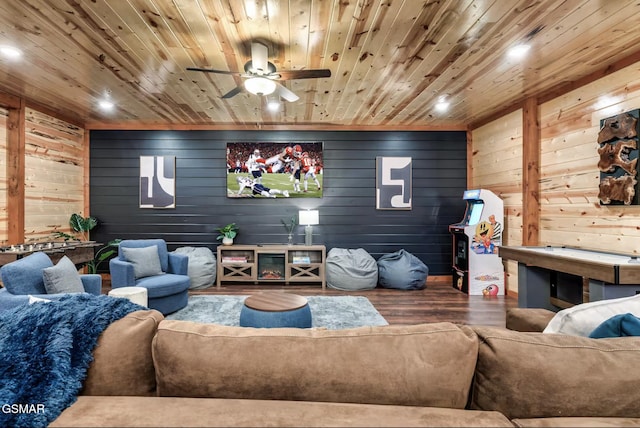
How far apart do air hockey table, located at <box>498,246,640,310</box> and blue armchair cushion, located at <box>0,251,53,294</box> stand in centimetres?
424

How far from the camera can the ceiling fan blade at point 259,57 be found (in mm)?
2760

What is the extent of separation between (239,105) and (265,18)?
7.14ft

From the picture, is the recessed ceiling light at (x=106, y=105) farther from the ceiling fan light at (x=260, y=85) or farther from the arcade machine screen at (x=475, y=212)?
the arcade machine screen at (x=475, y=212)

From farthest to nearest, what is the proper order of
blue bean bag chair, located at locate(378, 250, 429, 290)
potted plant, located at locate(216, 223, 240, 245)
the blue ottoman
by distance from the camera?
potted plant, located at locate(216, 223, 240, 245)
blue bean bag chair, located at locate(378, 250, 429, 290)
the blue ottoman

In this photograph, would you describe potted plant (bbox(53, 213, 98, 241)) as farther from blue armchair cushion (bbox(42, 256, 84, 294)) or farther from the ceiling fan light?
the ceiling fan light

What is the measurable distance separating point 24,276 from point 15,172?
2675mm

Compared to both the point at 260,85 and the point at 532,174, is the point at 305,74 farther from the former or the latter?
the point at 532,174

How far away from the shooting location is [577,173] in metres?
3.60

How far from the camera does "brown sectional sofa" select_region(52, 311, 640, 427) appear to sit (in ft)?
2.73

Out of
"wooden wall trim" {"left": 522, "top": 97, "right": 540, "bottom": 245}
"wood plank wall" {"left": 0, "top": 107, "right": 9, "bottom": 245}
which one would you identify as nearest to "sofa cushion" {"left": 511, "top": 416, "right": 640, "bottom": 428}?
"wooden wall trim" {"left": 522, "top": 97, "right": 540, "bottom": 245}

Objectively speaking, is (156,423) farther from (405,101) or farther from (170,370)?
(405,101)

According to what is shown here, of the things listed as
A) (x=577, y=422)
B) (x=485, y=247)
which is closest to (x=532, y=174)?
(x=485, y=247)

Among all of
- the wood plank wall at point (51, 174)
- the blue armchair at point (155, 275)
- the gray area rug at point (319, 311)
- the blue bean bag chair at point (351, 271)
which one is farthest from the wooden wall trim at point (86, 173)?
the blue bean bag chair at point (351, 271)

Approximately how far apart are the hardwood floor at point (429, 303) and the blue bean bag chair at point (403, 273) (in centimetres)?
11
